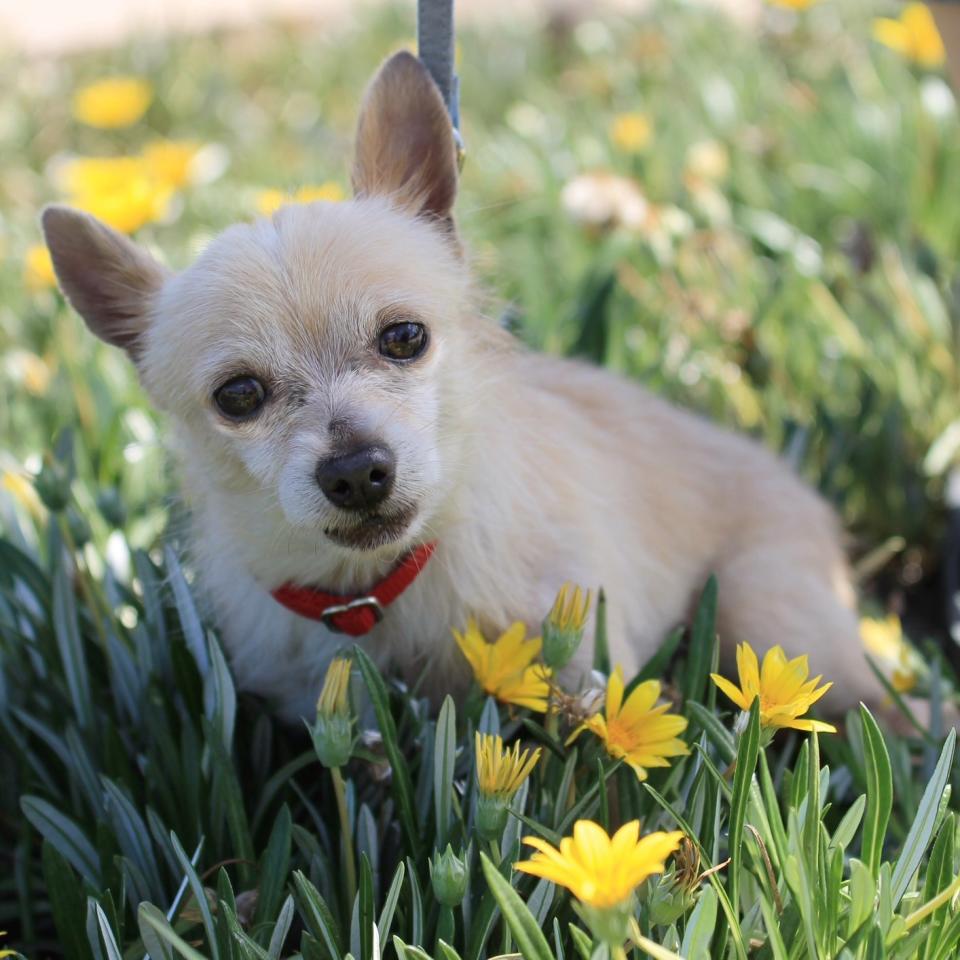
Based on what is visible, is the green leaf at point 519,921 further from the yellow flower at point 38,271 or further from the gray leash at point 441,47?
the yellow flower at point 38,271

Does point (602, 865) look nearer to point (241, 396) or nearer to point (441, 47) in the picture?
A: point (241, 396)

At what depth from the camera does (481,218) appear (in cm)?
395

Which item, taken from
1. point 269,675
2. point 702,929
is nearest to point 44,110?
point 269,675

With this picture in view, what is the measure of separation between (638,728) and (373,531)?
48 centimetres

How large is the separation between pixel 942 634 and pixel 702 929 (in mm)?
1554

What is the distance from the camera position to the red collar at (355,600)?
1.81 metres

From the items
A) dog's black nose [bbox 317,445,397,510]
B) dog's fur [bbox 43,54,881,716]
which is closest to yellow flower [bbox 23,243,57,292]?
dog's fur [bbox 43,54,881,716]

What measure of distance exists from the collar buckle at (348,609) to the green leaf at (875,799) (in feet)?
2.50

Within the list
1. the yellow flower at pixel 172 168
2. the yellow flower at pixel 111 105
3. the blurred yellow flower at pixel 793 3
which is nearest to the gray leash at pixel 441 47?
the yellow flower at pixel 172 168

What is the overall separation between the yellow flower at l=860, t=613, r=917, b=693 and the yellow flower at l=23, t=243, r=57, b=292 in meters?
2.19

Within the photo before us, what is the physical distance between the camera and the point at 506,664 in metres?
1.61

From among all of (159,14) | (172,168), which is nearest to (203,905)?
(172,168)

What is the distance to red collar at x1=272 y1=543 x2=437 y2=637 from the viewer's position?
71.1 inches

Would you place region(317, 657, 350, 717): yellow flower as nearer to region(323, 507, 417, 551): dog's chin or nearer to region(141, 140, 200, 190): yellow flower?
region(323, 507, 417, 551): dog's chin
